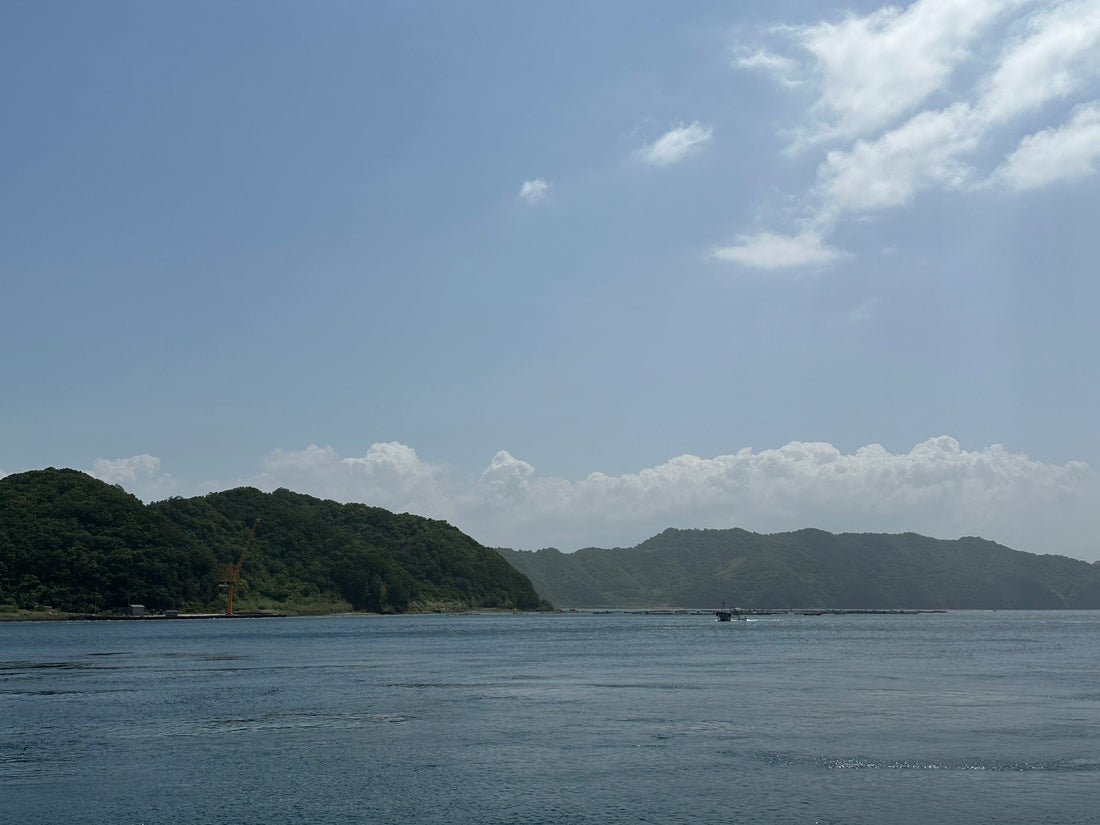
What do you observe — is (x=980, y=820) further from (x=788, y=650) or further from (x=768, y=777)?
(x=788, y=650)

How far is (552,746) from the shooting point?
48.7 metres

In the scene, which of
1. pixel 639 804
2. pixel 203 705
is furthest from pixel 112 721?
pixel 639 804

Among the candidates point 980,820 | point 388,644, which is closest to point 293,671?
point 388,644

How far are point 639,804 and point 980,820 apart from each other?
1157 centimetres

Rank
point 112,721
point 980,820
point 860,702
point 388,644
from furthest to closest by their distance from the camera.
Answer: point 388,644, point 860,702, point 112,721, point 980,820

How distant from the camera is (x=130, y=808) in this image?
3559cm

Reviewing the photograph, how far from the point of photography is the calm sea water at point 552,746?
3519 cm

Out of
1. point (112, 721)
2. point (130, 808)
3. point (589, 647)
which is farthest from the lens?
point (589, 647)

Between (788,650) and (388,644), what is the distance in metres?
68.1

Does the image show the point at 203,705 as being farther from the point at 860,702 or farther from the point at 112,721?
the point at 860,702

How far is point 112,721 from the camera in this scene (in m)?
59.6

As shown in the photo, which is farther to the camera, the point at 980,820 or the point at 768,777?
the point at 768,777

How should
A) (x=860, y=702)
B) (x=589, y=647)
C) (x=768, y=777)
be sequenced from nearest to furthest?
(x=768, y=777)
(x=860, y=702)
(x=589, y=647)

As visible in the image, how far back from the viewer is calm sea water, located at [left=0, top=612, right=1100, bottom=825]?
115 ft
